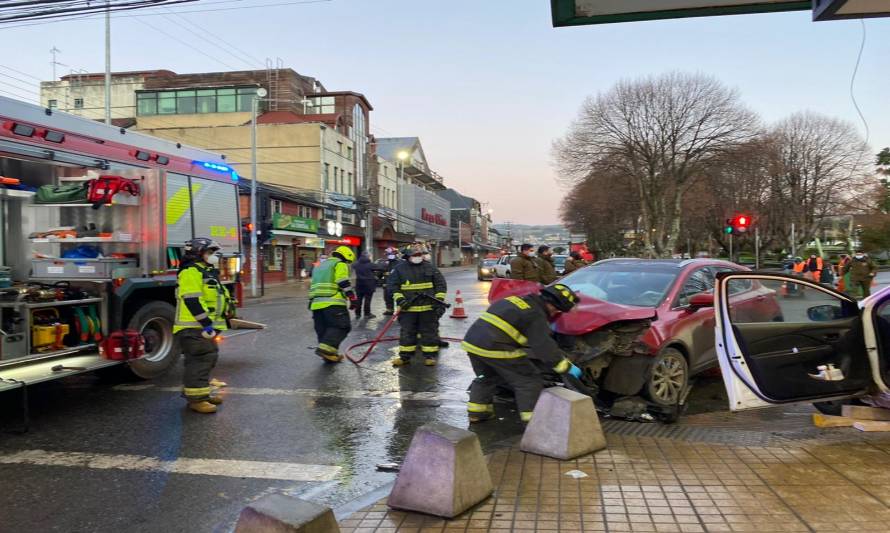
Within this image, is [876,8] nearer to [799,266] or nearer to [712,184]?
[799,266]

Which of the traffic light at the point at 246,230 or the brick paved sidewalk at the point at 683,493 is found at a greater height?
the traffic light at the point at 246,230

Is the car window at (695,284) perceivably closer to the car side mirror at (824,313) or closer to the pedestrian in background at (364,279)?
the car side mirror at (824,313)

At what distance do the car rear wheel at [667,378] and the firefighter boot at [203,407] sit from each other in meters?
4.25

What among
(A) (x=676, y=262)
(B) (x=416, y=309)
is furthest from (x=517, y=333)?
(B) (x=416, y=309)

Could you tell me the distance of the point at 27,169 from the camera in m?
7.03

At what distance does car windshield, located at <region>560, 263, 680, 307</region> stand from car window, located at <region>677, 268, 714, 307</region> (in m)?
0.15

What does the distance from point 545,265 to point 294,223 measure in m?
25.3

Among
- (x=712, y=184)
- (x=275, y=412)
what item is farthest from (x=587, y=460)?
(x=712, y=184)

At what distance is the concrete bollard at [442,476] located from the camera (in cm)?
356

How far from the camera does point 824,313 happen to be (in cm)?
519

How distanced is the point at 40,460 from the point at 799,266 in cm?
2533

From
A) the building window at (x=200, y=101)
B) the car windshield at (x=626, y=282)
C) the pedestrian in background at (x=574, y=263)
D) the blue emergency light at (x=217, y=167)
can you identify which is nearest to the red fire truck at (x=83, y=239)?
the blue emergency light at (x=217, y=167)

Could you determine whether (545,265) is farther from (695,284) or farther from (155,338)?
(155,338)

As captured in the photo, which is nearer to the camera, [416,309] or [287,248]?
[416,309]
